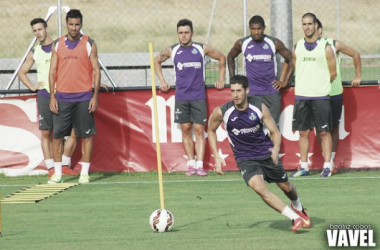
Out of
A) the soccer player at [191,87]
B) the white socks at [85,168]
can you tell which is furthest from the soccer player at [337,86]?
the white socks at [85,168]

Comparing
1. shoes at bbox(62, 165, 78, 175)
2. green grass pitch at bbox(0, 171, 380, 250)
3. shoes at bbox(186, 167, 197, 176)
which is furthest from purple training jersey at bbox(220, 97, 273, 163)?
shoes at bbox(62, 165, 78, 175)

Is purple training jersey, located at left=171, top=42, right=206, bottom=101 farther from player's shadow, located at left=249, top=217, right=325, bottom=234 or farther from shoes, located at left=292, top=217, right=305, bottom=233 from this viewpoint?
shoes, located at left=292, top=217, right=305, bottom=233

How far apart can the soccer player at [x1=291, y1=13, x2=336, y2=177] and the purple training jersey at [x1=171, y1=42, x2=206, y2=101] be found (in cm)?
153

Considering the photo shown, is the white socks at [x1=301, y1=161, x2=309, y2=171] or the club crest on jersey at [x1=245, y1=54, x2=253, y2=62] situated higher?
the club crest on jersey at [x1=245, y1=54, x2=253, y2=62]

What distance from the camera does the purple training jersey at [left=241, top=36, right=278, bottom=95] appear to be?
50.3 feet

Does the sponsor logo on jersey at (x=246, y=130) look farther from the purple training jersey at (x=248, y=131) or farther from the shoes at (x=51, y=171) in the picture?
the shoes at (x=51, y=171)

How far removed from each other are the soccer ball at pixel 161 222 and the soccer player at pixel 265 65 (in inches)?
209

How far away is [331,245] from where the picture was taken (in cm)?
927

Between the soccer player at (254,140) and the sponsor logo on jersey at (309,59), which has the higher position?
the sponsor logo on jersey at (309,59)

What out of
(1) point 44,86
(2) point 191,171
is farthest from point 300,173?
(1) point 44,86

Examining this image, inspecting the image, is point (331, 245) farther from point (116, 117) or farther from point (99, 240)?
point (116, 117)

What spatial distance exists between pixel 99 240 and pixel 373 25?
41.0m

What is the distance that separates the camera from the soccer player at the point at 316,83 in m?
15.1

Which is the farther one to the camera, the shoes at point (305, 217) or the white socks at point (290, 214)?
the shoes at point (305, 217)
